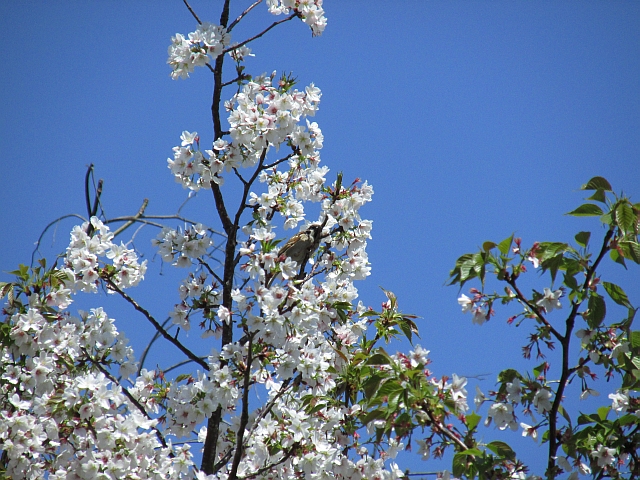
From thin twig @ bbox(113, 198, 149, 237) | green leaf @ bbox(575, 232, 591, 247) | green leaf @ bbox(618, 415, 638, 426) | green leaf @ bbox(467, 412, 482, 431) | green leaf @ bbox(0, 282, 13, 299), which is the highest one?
thin twig @ bbox(113, 198, 149, 237)

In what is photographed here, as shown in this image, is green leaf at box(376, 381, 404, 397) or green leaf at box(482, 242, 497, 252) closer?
green leaf at box(482, 242, 497, 252)

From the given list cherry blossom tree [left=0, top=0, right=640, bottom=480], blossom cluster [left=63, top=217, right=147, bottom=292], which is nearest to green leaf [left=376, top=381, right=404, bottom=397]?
cherry blossom tree [left=0, top=0, right=640, bottom=480]

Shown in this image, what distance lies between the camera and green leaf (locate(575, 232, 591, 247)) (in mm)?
2836

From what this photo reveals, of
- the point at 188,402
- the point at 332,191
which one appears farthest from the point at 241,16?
the point at 188,402

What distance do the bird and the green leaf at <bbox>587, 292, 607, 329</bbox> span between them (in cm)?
180

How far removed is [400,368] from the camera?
298 centimetres

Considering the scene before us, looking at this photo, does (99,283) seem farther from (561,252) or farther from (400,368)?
(561,252)

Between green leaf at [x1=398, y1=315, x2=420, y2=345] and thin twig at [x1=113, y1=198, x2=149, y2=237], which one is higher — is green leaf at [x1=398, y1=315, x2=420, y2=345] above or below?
below

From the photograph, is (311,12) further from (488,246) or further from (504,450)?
(504,450)

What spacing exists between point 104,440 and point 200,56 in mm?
2402

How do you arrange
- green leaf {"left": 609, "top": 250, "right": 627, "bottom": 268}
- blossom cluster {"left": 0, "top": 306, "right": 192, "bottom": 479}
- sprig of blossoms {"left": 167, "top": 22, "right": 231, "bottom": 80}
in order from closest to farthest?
green leaf {"left": 609, "top": 250, "right": 627, "bottom": 268} → blossom cluster {"left": 0, "top": 306, "right": 192, "bottom": 479} → sprig of blossoms {"left": 167, "top": 22, "right": 231, "bottom": 80}

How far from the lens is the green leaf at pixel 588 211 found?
284 cm

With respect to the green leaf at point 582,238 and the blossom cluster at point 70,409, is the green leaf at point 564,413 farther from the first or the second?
the blossom cluster at point 70,409

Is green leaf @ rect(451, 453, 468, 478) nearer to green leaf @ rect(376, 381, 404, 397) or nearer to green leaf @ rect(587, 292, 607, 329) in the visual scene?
green leaf @ rect(376, 381, 404, 397)
